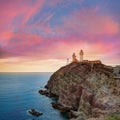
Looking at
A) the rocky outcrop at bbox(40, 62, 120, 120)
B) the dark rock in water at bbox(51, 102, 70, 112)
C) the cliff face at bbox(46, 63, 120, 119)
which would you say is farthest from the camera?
the dark rock in water at bbox(51, 102, 70, 112)

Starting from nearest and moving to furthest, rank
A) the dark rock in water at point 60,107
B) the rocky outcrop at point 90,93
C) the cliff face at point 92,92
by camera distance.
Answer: the rocky outcrop at point 90,93 → the cliff face at point 92,92 → the dark rock in water at point 60,107

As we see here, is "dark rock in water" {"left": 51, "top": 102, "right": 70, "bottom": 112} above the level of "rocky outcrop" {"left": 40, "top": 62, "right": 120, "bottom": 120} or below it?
below

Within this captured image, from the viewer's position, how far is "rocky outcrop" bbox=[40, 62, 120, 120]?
8514 centimetres

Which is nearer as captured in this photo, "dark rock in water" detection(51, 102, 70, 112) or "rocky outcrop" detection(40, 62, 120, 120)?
"rocky outcrop" detection(40, 62, 120, 120)

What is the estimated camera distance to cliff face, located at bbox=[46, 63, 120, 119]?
85.2 m

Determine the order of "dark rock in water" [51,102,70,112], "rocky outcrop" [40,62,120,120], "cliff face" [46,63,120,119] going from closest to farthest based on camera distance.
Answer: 1. "rocky outcrop" [40,62,120,120]
2. "cliff face" [46,63,120,119]
3. "dark rock in water" [51,102,70,112]

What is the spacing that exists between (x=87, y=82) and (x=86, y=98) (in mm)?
8580

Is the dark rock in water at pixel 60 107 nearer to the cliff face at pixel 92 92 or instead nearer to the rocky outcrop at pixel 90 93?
the rocky outcrop at pixel 90 93

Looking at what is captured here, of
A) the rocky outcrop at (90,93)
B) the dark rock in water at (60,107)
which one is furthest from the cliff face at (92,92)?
the dark rock in water at (60,107)

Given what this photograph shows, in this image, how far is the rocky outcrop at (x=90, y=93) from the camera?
85144mm

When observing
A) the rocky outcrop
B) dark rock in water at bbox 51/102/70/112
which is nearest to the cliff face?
the rocky outcrop

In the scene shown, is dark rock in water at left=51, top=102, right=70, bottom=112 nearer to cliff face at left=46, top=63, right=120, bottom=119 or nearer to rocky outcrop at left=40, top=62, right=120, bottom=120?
rocky outcrop at left=40, top=62, right=120, bottom=120

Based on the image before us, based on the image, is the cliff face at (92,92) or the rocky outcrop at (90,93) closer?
the rocky outcrop at (90,93)

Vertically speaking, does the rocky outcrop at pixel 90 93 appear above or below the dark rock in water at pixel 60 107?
above
